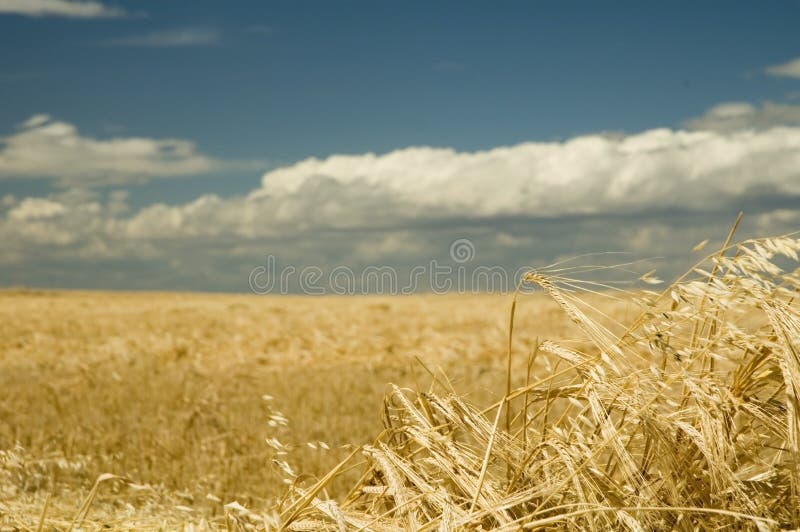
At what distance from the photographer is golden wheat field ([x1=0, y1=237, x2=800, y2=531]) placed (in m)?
2.15

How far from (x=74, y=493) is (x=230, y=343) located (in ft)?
23.8

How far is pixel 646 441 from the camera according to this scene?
7.53 ft

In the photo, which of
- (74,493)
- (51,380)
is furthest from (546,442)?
(51,380)

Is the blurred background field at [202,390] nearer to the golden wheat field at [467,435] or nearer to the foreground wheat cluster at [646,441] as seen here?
the golden wheat field at [467,435]

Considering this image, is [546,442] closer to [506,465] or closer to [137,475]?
[506,465]

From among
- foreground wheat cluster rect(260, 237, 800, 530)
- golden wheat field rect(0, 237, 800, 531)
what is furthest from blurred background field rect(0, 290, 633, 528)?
foreground wheat cluster rect(260, 237, 800, 530)

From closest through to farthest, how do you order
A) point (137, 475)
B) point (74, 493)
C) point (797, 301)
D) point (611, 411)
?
1. point (611, 411)
2. point (797, 301)
3. point (74, 493)
4. point (137, 475)

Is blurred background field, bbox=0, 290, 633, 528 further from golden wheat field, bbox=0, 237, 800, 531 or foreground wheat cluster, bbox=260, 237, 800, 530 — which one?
foreground wheat cluster, bbox=260, 237, 800, 530

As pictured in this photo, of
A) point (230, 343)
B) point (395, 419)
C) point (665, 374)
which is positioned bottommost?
point (230, 343)

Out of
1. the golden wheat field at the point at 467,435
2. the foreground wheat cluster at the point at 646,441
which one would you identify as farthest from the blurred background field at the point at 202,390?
the foreground wheat cluster at the point at 646,441

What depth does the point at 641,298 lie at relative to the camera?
7.35 feet

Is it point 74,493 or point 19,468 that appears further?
point 19,468

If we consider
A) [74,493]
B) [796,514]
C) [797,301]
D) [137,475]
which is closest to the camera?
[796,514]

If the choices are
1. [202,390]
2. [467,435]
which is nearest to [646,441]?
[467,435]
